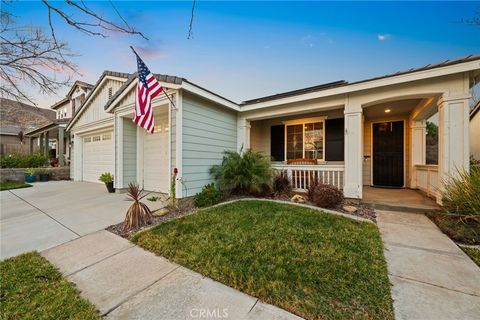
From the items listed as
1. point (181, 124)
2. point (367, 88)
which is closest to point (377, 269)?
point (367, 88)

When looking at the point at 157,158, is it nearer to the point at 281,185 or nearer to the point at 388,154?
the point at 281,185

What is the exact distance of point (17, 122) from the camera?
7.75m

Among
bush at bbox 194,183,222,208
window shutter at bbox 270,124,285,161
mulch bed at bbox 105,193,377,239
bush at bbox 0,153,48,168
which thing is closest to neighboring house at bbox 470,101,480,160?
mulch bed at bbox 105,193,377,239

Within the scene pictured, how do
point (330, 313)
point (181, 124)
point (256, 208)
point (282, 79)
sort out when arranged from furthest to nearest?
1. point (282, 79)
2. point (181, 124)
3. point (256, 208)
4. point (330, 313)

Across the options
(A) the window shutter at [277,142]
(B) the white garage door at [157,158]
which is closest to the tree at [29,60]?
(B) the white garage door at [157,158]

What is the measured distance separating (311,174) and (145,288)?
527cm

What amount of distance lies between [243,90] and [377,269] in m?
9.78

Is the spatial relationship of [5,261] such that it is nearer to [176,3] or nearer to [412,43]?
[176,3]

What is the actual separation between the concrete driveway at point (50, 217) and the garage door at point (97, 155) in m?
2.37

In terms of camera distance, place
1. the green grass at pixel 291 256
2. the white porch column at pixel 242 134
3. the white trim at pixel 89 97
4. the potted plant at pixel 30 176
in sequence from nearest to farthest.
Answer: the green grass at pixel 291 256 → the white porch column at pixel 242 134 → the white trim at pixel 89 97 → the potted plant at pixel 30 176

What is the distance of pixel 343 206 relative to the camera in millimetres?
4586

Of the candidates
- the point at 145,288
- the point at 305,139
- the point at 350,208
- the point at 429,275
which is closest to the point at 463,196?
the point at 350,208

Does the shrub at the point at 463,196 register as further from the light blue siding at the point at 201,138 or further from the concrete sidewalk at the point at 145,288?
the light blue siding at the point at 201,138

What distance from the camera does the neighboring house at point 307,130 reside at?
4.12 m
